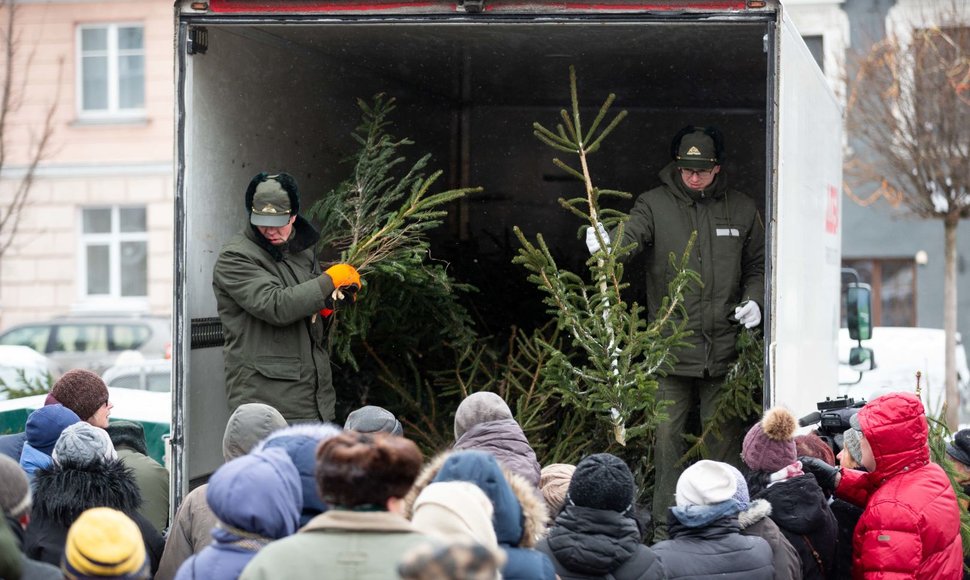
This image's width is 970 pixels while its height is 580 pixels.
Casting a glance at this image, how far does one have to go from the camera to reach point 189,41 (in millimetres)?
5586

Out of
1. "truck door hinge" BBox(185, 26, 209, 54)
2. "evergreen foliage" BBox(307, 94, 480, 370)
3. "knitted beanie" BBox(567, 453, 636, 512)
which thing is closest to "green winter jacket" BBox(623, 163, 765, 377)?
"evergreen foliage" BBox(307, 94, 480, 370)

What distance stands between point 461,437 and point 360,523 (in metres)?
1.81

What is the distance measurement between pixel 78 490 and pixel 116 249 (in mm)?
18584

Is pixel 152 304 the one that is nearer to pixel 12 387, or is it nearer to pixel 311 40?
Answer: pixel 12 387

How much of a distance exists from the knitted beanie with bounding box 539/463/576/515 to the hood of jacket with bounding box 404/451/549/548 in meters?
0.88

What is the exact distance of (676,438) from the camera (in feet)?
21.0

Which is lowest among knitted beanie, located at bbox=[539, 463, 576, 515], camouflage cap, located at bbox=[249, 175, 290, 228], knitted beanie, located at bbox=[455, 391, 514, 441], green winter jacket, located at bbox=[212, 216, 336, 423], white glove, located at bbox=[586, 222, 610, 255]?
knitted beanie, located at bbox=[539, 463, 576, 515]

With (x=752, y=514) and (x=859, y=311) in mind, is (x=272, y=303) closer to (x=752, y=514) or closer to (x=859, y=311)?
(x=752, y=514)

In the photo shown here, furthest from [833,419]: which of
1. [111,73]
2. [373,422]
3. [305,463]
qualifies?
[111,73]

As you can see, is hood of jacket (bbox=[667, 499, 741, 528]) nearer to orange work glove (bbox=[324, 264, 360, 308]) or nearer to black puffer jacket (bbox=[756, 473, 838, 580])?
black puffer jacket (bbox=[756, 473, 838, 580])

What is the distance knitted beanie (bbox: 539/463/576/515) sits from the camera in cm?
459

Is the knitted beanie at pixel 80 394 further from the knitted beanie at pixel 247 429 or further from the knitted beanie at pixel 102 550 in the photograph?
the knitted beanie at pixel 102 550

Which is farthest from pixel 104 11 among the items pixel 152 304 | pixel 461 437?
pixel 461 437

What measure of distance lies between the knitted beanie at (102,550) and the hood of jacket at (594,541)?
125 centimetres
